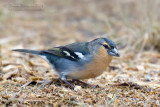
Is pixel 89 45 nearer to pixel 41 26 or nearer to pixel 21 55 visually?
pixel 21 55

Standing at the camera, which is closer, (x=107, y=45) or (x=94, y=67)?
Answer: (x=94, y=67)

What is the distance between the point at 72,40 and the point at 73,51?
367cm

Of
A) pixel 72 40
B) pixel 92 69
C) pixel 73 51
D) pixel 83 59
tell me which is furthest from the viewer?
pixel 72 40

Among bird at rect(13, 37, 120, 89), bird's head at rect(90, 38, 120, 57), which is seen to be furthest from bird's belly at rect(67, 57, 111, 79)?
bird's head at rect(90, 38, 120, 57)

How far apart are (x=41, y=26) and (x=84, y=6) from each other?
237 cm

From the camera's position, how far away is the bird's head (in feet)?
13.5

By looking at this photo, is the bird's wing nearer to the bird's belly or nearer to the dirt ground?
the bird's belly

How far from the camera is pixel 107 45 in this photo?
4.16 m

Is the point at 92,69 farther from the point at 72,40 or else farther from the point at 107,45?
the point at 72,40

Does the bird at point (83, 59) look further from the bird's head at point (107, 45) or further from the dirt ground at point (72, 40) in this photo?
the dirt ground at point (72, 40)

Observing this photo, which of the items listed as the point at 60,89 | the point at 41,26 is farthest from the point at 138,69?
the point at 41,26

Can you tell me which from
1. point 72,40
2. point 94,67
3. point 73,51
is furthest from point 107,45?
point 72,40

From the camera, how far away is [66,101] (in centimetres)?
338

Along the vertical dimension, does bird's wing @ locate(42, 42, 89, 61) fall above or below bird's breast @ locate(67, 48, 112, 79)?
above
